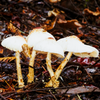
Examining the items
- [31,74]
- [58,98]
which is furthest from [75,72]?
[31,74]

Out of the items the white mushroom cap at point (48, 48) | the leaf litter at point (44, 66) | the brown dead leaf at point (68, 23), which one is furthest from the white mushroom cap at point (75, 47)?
the brown dead leaf at point (68, 23)

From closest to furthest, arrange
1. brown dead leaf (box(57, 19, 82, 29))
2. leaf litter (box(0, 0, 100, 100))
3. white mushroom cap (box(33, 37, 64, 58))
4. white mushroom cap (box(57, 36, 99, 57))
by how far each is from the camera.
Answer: white mushroom cap (box(33, 37, 64, 58)), white mushroom cap (box(57, 36, 99, 57)), leaf litter (box(0, 0, 100, 100)), brown dead leaf (box(57, 19, 82, 29))

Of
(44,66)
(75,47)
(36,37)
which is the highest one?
(36,37)

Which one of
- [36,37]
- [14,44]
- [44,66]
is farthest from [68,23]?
[14,44]

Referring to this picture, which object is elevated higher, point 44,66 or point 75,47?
point 75,47

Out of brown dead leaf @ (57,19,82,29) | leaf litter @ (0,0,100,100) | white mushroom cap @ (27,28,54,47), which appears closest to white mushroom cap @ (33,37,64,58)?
white mushroom cap @ (27,28,54,47)

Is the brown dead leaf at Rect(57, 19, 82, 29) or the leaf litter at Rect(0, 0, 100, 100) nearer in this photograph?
the leaf litter at Rect(0, 0, 100, 100)

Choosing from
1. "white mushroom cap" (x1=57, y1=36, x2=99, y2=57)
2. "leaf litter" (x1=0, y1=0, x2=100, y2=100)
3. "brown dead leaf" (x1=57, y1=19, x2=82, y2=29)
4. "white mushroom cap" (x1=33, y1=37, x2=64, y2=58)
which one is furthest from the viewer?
"brown dead leaf" (x1=57, y1=19, x2=82, y2=29)

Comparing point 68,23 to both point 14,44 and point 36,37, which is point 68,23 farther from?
point 14,44

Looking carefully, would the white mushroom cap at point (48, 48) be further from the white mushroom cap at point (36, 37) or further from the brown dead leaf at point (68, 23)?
the brown dead leaf at point (68, 23)

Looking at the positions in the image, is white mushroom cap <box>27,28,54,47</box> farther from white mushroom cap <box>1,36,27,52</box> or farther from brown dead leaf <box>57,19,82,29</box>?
brown dead leaf <box>57,19,82,29</box>

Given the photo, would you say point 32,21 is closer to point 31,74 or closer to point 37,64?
point 37,64
